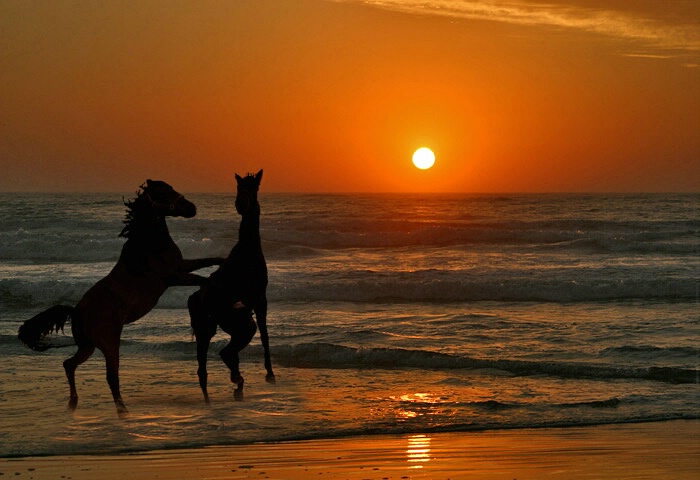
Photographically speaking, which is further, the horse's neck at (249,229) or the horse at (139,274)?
the horse's neck at (249,229)

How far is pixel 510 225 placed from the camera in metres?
41.0

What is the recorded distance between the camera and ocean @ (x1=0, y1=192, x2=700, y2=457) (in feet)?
27.4

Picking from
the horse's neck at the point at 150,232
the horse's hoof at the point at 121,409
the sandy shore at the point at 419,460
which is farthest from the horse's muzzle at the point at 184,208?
the sandy shore at the point at 419,460

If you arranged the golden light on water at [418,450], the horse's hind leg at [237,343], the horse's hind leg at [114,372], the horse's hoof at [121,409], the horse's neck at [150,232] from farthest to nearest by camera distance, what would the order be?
1. the horse's hind leg at [237,343]
2. the horse's hoof at [121,409]
3. the horse's hind leg at [114,372]
4. the horse's neck at [150,232]
5. the golden light on water at [418,450]

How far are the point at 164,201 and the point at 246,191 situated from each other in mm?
661

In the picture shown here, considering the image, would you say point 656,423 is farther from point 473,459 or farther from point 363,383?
point 363,383

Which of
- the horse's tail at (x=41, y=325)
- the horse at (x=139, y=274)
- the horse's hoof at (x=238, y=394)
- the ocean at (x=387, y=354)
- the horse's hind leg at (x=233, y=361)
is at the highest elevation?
the horse at (x=139, y=274)

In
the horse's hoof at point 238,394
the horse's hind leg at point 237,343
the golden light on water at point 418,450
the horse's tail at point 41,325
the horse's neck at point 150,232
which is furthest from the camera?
the horse's hoof at point 238,394

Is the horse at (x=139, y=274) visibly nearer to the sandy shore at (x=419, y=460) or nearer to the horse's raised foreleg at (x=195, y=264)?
the horse's raised foreleg at (x=195, y=264)

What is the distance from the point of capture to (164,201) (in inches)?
309

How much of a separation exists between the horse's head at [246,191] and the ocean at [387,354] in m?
1.81

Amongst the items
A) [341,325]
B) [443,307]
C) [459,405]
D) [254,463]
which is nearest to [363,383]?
[459,405]

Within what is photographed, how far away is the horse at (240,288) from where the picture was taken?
26.5ft

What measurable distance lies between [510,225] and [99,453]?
114 feet
